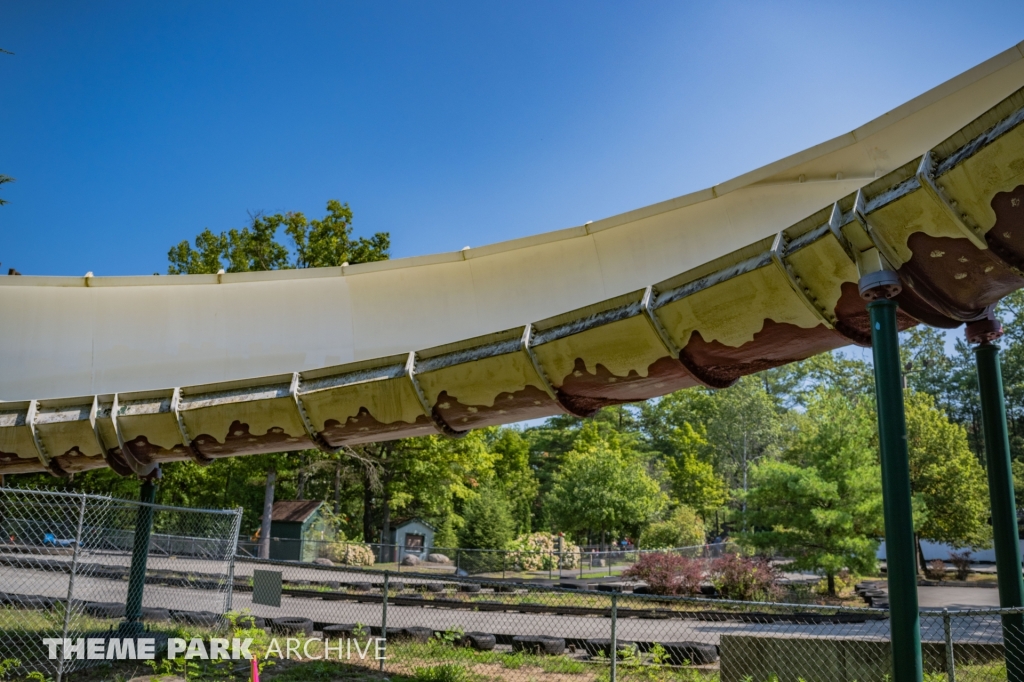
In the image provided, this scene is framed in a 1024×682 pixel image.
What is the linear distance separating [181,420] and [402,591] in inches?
573

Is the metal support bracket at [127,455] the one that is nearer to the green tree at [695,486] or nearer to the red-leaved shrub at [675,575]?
the red-leaved shrub at [675,575]

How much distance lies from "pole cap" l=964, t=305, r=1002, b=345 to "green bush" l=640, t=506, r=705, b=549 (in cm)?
2861

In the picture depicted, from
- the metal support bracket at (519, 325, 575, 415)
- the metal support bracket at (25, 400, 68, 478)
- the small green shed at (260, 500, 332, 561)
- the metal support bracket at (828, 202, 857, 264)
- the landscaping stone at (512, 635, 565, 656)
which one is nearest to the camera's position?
the metal support bracket at (828, 202, 857, 264)

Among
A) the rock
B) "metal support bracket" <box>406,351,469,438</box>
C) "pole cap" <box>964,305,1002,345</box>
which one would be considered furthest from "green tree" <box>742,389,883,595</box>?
"metal support bracket" <box>406,351,469,438</box>

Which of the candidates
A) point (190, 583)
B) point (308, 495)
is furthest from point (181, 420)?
point (308, 495)

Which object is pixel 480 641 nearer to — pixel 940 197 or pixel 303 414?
pixel 303 414

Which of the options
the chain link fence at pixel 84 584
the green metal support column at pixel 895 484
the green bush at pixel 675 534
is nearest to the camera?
the green metal support column at pixel 895 484

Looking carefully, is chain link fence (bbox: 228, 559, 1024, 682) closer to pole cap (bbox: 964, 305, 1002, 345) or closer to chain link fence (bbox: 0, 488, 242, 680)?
chain link fence (bbox: 0, 488, 242, 680)

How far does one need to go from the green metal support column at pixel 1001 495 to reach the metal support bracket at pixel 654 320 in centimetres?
264

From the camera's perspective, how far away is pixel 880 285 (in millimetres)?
4738

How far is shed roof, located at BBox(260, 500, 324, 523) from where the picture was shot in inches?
1152

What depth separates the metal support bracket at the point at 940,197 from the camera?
14.3 feet

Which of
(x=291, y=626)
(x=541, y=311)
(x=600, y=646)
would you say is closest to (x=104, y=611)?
(x=291, y=626)

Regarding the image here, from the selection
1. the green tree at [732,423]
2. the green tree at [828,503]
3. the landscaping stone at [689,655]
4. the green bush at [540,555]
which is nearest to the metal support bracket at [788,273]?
the landscaping stone at [689,655]
